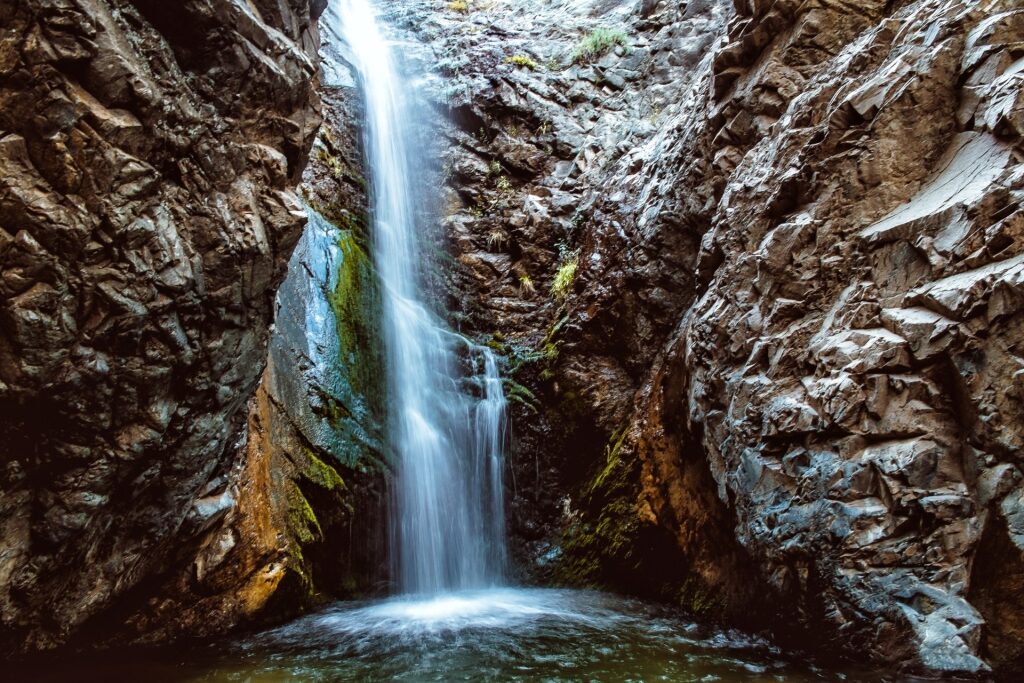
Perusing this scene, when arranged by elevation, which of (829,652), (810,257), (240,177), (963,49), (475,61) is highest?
(475,61)

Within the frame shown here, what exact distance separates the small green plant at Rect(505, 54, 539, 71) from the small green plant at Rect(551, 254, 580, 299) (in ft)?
19.7

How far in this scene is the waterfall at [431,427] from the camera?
845 cm

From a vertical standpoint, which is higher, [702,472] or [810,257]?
[810,257]

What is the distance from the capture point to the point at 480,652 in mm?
5586

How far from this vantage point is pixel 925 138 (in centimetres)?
537

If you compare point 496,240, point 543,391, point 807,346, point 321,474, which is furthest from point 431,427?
point 807,346

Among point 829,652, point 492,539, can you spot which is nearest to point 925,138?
point 829,652

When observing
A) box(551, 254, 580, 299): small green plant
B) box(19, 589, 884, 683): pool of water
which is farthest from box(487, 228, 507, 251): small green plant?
box(19, 589, 884, 683): pool of water

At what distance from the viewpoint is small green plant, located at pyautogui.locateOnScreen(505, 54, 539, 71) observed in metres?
14.2

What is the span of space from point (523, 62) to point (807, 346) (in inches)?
450

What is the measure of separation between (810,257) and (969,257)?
54.7 inches

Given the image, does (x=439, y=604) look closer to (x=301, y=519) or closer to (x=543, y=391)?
(x=301, y=519)

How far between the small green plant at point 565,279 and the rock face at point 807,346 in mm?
78

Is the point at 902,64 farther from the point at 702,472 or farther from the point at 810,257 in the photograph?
the point at 702,472
